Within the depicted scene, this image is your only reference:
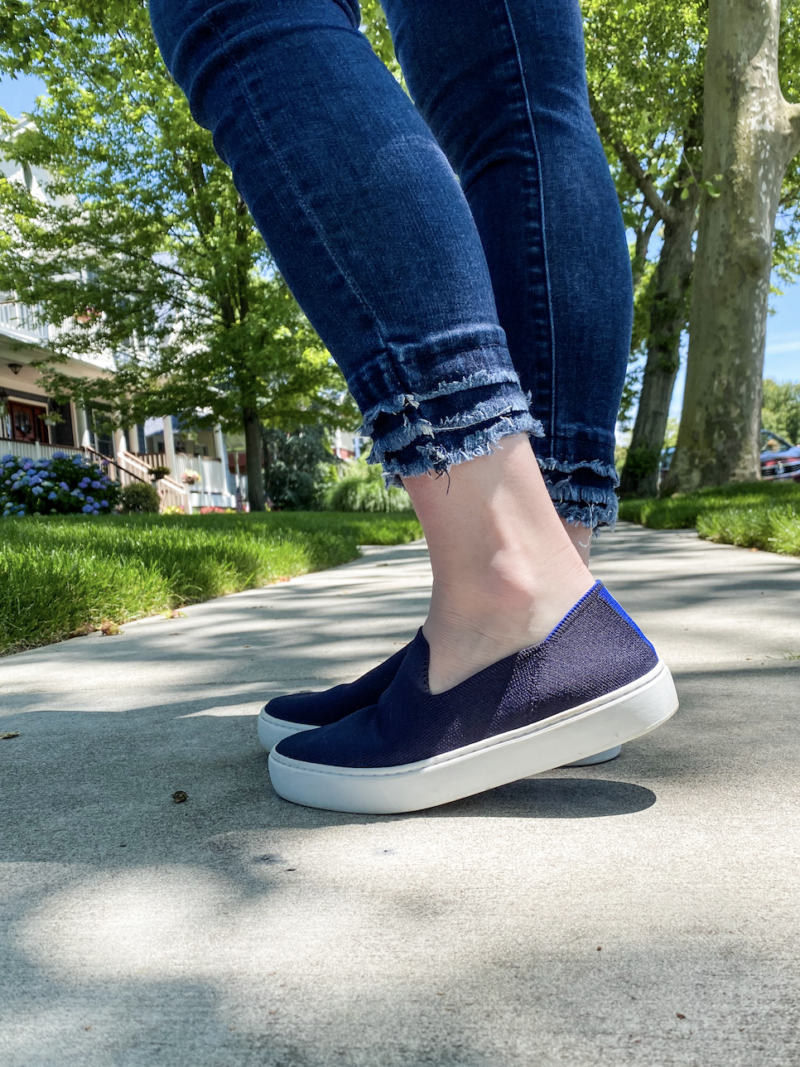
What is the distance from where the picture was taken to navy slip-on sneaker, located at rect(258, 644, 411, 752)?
1.21 metres

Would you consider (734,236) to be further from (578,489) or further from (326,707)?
(326,707)

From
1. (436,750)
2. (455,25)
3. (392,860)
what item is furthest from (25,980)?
(455,25)

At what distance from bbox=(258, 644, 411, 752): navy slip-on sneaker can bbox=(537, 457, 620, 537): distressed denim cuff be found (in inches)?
12.4

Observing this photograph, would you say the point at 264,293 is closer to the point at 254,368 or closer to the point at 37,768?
the point at 254,368

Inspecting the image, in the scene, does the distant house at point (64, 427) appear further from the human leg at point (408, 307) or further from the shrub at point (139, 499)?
the human leg at point (408, 307)

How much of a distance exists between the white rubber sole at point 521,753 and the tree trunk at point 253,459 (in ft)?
57.2

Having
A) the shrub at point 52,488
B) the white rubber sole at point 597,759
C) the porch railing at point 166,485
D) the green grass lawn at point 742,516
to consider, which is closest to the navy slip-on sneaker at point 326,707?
the white rubber sole at point 597,759

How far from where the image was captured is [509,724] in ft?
3.22

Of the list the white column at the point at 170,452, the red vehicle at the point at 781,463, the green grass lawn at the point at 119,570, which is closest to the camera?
the green grass lawn at the point at 119,570

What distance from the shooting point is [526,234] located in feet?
4.10

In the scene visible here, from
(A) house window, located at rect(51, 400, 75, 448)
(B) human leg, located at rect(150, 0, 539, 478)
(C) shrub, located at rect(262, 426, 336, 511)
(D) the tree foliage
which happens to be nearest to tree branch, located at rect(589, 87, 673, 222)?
(D) the tree foliage

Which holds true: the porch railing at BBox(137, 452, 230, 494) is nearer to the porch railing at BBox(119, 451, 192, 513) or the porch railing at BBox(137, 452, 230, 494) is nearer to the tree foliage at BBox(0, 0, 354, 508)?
the porch railing at BBox(119, 451, 192, 513)

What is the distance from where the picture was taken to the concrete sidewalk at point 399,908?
54 cm

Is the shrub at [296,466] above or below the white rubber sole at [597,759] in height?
above
